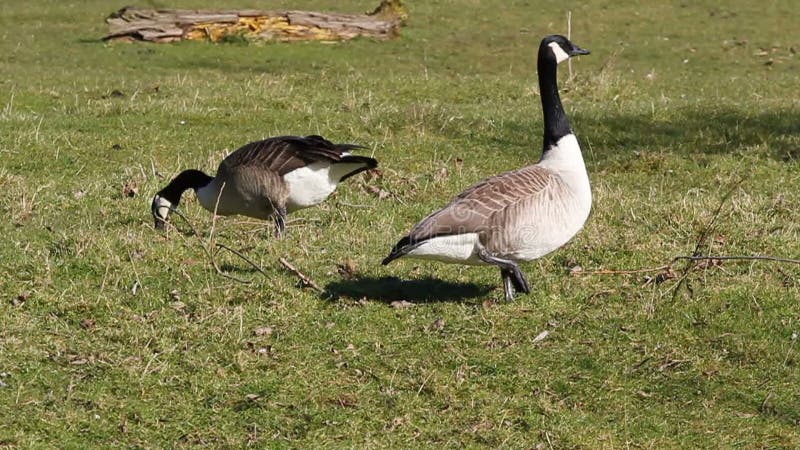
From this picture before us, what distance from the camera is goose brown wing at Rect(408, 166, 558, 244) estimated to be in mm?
7359

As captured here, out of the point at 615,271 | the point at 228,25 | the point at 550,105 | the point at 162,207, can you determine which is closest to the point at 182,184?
the point at 162,207

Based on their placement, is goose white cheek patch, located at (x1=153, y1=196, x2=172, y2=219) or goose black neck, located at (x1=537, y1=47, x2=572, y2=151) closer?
goose black neck, located at (x1=537, y1=47, x2=572, y2=151)

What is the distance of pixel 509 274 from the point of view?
25.6ft

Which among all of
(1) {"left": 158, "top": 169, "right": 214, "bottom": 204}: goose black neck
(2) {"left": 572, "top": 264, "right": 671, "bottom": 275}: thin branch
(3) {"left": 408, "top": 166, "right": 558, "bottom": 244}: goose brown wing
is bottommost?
(2) {"left": 572, "top": 264, "right": 671, "bottom": 275}: thin branch

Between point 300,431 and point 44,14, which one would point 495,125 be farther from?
point 44,14

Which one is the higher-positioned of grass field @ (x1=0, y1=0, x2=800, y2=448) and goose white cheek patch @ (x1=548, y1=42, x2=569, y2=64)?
goose white cheek patch @ (x1=548, y1=42, x2=569, y2=64)

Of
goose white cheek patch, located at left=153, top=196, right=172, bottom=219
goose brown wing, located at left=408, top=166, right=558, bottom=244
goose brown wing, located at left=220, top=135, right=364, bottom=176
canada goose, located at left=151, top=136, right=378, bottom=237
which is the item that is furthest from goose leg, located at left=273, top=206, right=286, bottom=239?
goose brown wing, located at left=408, top=166, right=558, bottom=244

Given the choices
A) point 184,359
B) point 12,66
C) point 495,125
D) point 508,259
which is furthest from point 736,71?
point 184,359

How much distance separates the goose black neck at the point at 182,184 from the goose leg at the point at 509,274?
363 cm

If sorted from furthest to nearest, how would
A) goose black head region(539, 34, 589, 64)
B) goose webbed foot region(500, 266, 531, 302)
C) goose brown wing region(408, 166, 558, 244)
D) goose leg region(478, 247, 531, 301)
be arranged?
goose black head region(539, 34, 589, 64) → goose webbed foot region(500, 266, 531, 302) → goose leg region(478, 247, 531, 301) → goose brown wing region(408, 166, 558, 244)

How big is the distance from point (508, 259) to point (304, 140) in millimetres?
2871

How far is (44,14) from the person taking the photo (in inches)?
1148

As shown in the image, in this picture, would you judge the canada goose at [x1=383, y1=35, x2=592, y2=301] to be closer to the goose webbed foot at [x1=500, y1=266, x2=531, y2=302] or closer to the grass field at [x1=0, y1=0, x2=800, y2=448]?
the goose webbed foot at [x1=500, y1=266, x2=531, y2=302]

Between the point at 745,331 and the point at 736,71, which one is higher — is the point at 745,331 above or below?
above
